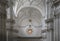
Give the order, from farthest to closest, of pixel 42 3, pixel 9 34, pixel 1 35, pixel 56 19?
1. pixel 42 3
2. pixel 9 34
3. pixel 56 19
4. pixel 1 35

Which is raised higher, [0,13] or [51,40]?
[0,13]

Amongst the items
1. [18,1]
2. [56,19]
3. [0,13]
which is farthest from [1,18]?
[18,1]

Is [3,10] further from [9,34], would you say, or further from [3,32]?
[9,34]

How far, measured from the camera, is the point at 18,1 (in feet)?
163

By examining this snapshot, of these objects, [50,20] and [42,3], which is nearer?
[50,20]

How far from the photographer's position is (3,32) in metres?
24.4

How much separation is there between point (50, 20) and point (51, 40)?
331 cm

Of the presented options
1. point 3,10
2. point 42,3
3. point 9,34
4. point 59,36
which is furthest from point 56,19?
point 42,3

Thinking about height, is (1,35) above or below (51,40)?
above

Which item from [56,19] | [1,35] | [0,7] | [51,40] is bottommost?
[51,40]

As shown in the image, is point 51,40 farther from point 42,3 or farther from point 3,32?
point 42,3

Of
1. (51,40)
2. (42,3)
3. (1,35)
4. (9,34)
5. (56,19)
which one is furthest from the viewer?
(42,3)

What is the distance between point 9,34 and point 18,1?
1551 centimetres

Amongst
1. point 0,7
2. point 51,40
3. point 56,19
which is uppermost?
point 0,7
